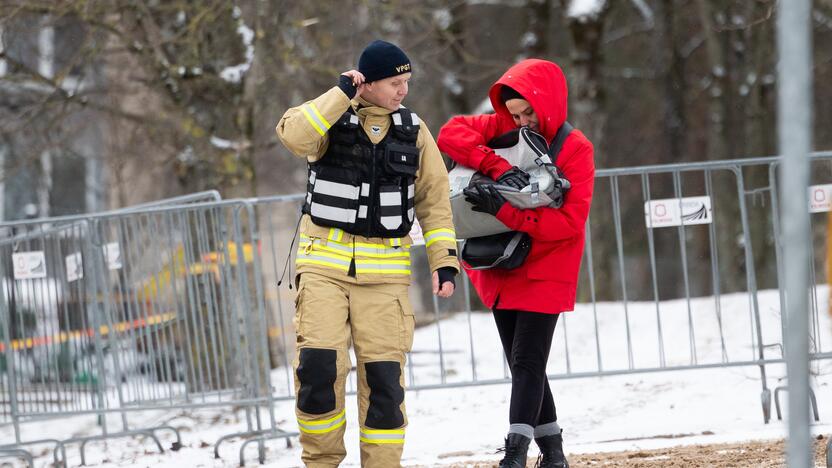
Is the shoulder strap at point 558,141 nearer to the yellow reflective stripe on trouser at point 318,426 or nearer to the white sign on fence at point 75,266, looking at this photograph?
the yellow reflective stripe on trouser at point 318,426

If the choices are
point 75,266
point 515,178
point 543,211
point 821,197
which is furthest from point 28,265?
point 821,197

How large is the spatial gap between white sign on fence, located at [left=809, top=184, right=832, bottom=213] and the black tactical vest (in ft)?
11.4

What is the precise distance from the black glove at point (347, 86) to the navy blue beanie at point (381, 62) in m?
0.09

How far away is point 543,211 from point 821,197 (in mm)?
2974

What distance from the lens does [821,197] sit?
23.6 feet

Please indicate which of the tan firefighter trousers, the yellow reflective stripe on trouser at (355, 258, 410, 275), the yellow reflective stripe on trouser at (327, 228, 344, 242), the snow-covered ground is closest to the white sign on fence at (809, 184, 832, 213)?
the snow-covered ground

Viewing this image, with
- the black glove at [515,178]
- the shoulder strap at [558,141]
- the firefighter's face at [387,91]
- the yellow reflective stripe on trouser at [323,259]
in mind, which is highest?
the firefighter's face at [387,91]

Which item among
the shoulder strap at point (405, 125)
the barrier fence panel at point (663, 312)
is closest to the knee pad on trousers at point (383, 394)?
the shoulder strap at point (405, 125)

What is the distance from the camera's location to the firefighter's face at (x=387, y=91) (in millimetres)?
4668

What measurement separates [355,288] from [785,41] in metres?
2.62

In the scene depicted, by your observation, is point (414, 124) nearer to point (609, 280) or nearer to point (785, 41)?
point (785, 41)

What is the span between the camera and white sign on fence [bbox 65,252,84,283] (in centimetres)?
802

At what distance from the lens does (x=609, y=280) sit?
15.7m

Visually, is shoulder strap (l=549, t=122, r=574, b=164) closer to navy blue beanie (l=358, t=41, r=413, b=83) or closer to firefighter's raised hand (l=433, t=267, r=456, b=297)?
firefighter's raised hand (l=433, t=267, r=456, b=297)
